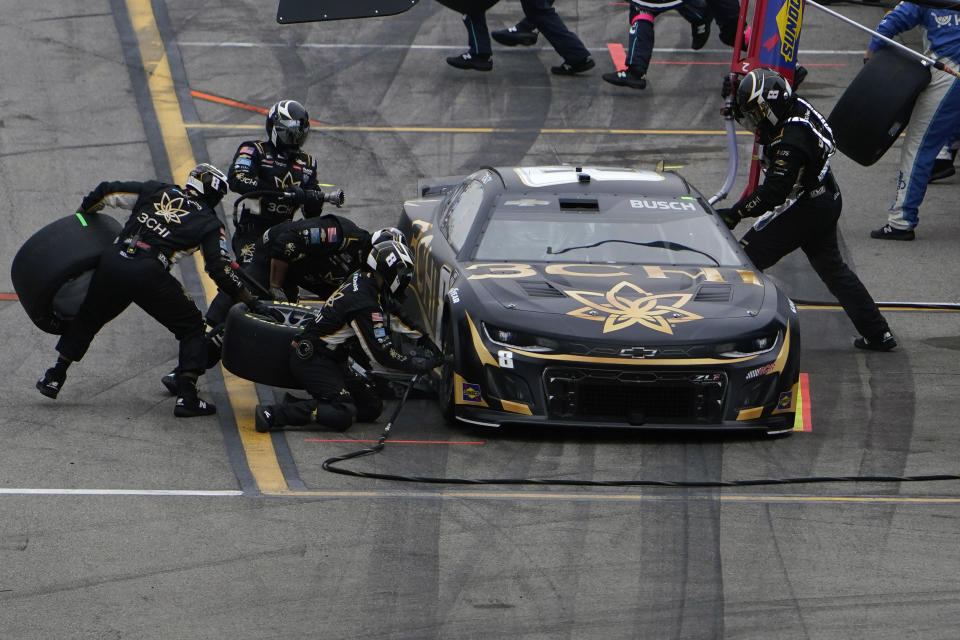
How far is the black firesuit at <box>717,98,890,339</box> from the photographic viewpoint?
34.5 feet

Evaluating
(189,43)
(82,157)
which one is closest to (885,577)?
(82,157)

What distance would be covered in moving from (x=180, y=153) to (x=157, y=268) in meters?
5.55

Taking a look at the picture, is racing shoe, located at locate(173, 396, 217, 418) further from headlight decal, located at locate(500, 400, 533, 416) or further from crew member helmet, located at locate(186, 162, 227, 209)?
headlight decal, located at locate(500, 400, 533, 416)

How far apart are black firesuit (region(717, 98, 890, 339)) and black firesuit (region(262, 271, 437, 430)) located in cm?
294

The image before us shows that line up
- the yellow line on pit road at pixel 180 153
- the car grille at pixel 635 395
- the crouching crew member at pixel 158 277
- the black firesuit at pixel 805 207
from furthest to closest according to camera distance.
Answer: the black firesuit at pixel 805 207, the crouching crew member at pixel 158 277, the car grille at pixel 635 395, the yellow line on pit road at pixel 180 153

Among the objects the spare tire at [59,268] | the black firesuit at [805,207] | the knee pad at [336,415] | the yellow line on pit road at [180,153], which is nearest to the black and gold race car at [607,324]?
the knee pad at [336,415]

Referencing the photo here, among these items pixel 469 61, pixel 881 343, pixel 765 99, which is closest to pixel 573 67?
pixel 469 61

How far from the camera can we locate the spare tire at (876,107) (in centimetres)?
1246

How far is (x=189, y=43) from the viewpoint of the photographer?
1786cm

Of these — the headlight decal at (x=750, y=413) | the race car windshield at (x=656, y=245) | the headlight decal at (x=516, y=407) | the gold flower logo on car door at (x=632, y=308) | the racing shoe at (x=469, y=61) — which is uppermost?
the gold flower logo on car door at (x=632, y=308)

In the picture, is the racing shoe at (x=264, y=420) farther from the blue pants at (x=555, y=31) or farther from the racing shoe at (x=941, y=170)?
the blue pants at (x=555, y=31)

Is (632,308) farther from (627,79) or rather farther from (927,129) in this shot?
(627,79)

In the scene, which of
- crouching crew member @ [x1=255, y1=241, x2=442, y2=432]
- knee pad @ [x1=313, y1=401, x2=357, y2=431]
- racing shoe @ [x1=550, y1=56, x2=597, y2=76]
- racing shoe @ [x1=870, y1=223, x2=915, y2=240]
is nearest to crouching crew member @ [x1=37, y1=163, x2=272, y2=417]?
crouching crew member @ [x1=255, y1=241, x2=442, y2=432]

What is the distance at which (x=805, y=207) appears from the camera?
34.8ft
